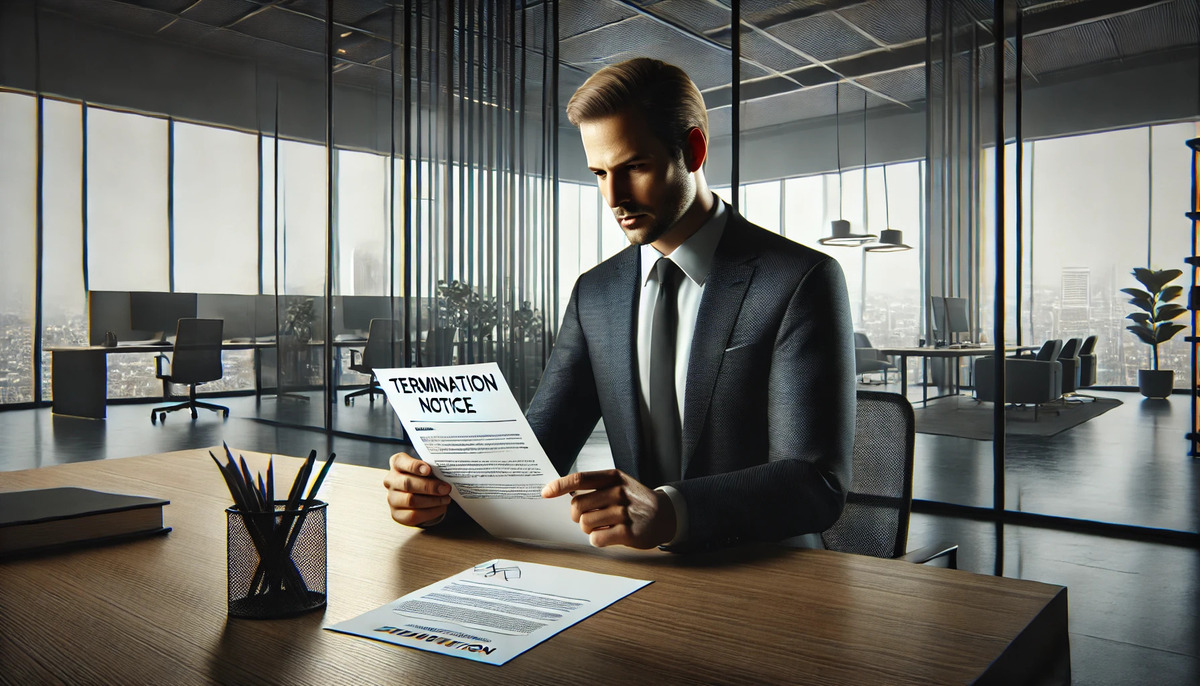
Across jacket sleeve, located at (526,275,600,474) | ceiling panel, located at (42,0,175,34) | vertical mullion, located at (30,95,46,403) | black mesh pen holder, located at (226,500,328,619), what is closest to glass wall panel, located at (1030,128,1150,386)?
jacket sleeve, located at (526,275,600,474)

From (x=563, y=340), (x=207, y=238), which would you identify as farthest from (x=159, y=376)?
(x=563, y=340)

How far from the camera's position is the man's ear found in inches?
56.7

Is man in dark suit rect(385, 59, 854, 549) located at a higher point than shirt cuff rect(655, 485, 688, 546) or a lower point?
higher

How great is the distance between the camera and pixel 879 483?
5.27 feet

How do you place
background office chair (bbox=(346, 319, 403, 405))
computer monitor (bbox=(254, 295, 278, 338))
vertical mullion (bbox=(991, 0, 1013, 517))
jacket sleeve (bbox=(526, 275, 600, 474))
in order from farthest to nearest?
computer monitor (bbox=(254, 295, 278, 338)) → background office chair (bbox=(346, 319, 403, 405)) → vertical mullion (bbox=(991, 0, 1013, 517)) → jacket sleeve (bbox=(526, 275, 600, 474))

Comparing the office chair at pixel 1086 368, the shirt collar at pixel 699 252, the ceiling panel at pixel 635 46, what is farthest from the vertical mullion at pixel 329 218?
the shirt collar at pixel 699 252

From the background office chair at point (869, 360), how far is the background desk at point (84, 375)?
5.72 metres

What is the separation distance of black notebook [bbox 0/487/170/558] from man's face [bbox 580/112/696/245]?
871mm

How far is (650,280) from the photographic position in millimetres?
1526

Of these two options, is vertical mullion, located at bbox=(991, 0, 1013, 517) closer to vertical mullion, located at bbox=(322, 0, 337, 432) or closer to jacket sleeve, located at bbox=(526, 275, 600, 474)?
jacket sleeve, located at bbox=(526, 275, 600, 474)

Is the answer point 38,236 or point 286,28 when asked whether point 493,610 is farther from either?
point 38,236

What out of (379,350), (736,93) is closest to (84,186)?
(379,350)

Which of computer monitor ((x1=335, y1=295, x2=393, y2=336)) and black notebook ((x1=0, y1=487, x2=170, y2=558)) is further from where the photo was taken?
computer monitor ((x1=335, y1=295, x2=393, y2=336))

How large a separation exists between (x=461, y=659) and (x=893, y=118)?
4.61 m
